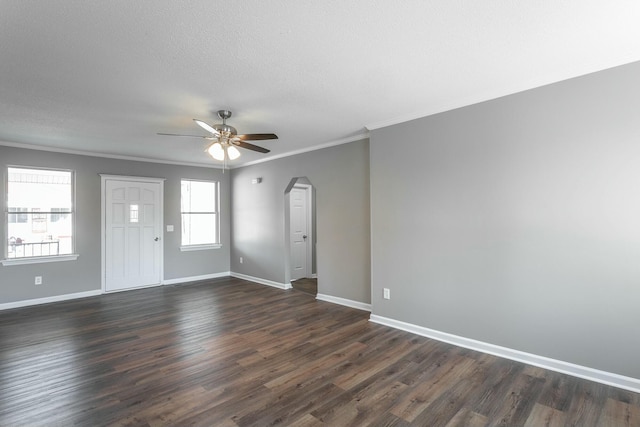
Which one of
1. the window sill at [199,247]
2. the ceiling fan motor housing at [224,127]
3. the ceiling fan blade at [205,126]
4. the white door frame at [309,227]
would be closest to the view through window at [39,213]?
the window sill at [199,247]

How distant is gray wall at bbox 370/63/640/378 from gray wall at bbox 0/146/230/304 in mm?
4530

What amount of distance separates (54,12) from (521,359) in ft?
14.1

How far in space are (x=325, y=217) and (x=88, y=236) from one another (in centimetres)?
413

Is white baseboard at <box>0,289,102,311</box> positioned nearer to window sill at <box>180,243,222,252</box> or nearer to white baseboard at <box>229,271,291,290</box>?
window sill at <box>180,243,222,252</box>

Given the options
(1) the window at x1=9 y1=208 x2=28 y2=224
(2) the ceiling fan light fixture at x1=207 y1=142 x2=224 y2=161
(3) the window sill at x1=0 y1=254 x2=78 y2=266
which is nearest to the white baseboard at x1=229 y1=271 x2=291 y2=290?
(3) the window sill at x1=0 y1=254 x2=78 y2=266

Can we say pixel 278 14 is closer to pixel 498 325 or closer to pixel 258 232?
Result: pixel 498 325

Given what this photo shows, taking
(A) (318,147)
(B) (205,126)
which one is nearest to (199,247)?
(A) (318,147)

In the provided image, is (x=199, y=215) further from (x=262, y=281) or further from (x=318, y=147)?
(x=318, y=147)

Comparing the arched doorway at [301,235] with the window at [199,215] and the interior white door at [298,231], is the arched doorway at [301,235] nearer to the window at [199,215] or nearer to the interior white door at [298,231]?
the interior white door at [298,231]

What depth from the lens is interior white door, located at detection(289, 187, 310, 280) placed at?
21.0ft

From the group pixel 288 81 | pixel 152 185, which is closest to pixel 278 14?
pixel 288 81

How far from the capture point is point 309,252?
22.6 ft

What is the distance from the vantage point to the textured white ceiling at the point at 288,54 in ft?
5.85

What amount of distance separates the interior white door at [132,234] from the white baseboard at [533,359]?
4.79 metres
